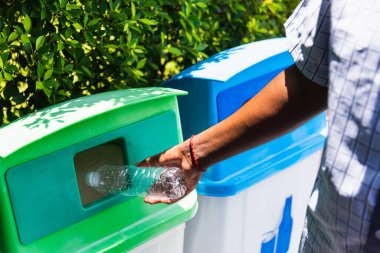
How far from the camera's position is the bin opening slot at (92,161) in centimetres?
189

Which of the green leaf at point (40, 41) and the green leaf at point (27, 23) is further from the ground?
the green leaf at point (27, 23)

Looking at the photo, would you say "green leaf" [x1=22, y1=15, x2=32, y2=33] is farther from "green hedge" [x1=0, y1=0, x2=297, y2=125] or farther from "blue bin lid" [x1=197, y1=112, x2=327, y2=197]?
"blue bin lid" [x1=197, y1=112, x2=327, y2=197]

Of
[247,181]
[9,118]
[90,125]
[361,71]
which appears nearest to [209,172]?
[247,181]

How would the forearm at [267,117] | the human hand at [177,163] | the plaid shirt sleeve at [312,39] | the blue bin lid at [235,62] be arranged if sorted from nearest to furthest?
1. the plaid shirt sleeve at [312,39]
2. the forearm at [267,117]
3. the human hand at [177,163]
4. the blue bin lid at [235,62]

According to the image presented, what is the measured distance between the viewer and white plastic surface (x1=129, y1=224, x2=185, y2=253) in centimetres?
183

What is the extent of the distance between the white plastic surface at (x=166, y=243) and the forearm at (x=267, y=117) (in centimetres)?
36

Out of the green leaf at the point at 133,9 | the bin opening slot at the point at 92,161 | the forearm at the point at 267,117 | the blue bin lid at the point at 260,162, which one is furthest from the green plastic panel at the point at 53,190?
the green leaf at the point at 133,9

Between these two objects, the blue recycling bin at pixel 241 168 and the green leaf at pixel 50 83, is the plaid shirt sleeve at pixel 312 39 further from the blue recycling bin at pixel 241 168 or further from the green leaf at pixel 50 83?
the green leaf at pixel 50 83

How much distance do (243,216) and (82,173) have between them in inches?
26.5

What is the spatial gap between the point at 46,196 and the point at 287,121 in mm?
734

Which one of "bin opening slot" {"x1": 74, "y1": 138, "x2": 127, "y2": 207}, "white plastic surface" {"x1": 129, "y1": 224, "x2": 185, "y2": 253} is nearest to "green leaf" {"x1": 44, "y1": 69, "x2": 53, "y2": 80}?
"bin opening slot" {"x1": 74, "y1": 138, "x2": 127, "y2": 207}

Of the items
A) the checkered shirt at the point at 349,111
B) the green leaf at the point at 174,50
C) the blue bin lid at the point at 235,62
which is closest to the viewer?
the checkered shirt at the point at 349,111

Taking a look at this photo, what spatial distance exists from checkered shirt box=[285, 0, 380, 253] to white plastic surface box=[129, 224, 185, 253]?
692 millimetres

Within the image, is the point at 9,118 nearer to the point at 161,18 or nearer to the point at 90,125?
the point at 90,125
